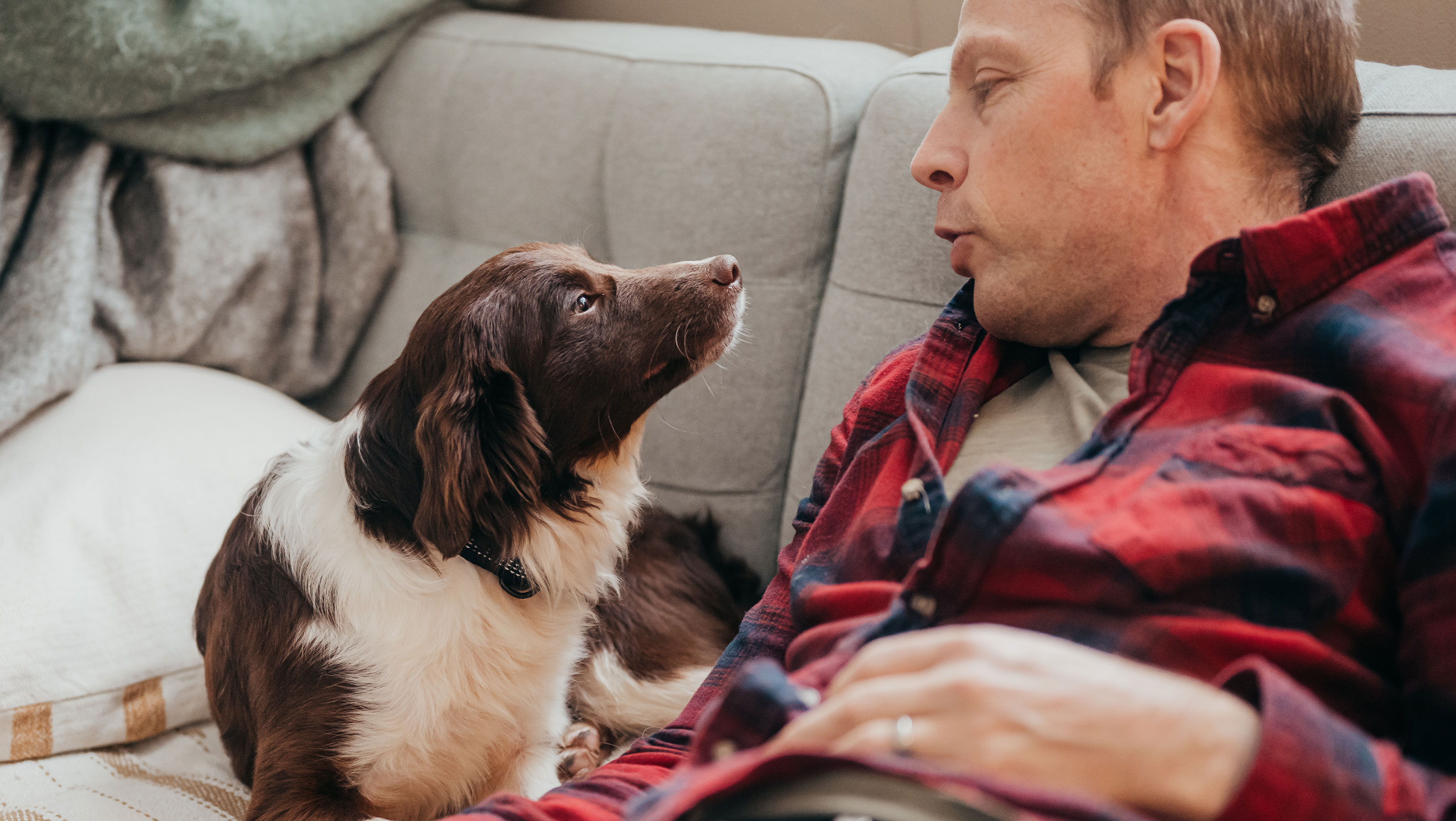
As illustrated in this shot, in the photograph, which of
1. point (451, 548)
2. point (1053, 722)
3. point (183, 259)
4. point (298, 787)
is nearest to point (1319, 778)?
point (1053, 722)

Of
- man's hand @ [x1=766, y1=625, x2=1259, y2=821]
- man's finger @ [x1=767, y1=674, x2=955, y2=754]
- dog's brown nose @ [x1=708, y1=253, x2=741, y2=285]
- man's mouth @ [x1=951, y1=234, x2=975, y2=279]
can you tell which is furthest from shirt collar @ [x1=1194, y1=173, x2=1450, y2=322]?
dog's brown nose @ [x1=708, y1=253, x2=741, y2=285]

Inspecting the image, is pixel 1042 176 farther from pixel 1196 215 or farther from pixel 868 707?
pixel 868 707

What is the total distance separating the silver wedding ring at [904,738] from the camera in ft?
2.37

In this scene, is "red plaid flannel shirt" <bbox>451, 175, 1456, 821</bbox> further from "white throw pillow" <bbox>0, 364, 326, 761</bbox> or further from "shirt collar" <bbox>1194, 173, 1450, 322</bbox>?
"white throw pillow" <bbox>0, 364, 326, 761</bbox>

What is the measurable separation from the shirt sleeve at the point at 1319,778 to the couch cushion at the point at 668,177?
1182mm

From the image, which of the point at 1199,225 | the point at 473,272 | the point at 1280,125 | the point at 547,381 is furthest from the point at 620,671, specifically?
the point at 1280,125

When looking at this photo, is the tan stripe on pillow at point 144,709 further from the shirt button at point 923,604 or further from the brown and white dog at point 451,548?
the shirt button at point 923,604

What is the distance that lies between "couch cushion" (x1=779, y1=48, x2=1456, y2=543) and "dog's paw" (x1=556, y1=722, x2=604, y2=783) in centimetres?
50

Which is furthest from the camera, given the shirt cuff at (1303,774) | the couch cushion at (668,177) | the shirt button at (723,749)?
the couch cushion at (668,177)

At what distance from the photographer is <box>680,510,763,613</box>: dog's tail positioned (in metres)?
1.83

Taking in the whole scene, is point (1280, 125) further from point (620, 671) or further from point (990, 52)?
point (620, 671)

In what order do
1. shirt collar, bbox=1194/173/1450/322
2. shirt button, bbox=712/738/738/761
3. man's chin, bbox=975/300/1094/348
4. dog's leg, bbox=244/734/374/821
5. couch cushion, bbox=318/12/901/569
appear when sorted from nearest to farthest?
shirt button, bbox=712/738/738/761 < shirt collar, bbox=1194/173/1450/322 < man's chin, bbox=975/300/1094/348 < dog's leg, bbox=244/734/374/821 < couch cushion, bbox=318/12/901/569

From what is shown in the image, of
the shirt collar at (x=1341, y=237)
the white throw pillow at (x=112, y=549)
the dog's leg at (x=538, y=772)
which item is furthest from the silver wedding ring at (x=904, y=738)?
the white throw pillow at (x=112, y=549)

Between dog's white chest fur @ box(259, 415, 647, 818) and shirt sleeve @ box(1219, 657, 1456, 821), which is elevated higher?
shirt sleeve @ box(1219, 657, 1456, 821)
